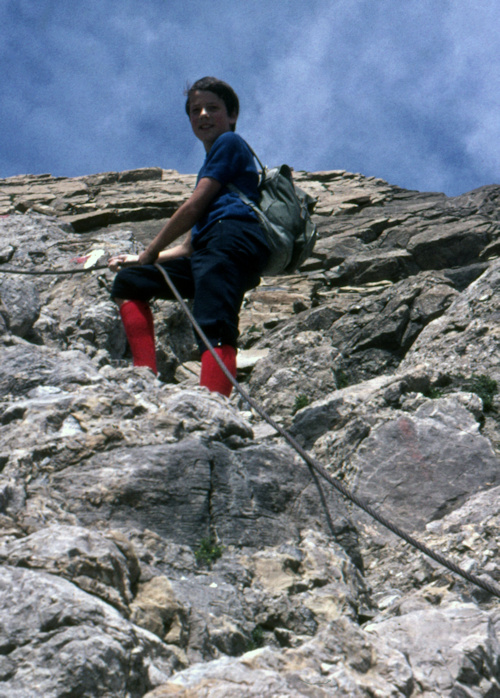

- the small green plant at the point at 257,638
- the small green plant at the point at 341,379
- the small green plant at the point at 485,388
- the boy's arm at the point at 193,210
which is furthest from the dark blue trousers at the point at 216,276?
the small green plant at the point at 341,379

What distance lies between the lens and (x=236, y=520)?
3.57 meters

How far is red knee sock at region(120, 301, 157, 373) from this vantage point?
4812 mm

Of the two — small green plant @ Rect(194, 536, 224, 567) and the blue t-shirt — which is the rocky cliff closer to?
small green plant @ Rect(194, 536, 224, 567)

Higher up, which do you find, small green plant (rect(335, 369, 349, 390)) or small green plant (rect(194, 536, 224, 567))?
small green plant (rect(335, 369, 349, 390))

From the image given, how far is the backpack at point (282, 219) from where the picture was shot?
4.80 meters

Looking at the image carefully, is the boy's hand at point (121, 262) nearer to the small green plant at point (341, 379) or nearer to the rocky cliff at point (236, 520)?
the rocky cliff at point (236, 520)

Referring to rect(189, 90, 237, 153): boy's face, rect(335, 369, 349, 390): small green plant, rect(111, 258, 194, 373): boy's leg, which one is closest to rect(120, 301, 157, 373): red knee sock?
rect(111, 258, 194, 373): boy's leg

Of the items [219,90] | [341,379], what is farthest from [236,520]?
[341,379]

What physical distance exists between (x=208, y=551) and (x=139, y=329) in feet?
6.29

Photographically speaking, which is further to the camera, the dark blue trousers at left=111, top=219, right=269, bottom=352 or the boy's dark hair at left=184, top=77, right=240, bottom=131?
the boy's dark hair at left=184, top=77, right=240, bottom=131

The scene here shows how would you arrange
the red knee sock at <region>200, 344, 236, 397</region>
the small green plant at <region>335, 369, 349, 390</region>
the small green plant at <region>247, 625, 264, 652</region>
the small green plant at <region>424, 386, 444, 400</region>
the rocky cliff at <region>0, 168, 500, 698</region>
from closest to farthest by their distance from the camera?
the rocky cliff at <region>0, 168, 500, 698</region> < the small green plant at <region>247, 625, 264, 652</region> < the red knee sock at <region>200, 344, 236, 397</region> < the small green plant at <region>424, 386, 444, 400</region> < the small green plant at <region>335, 369, 349, 390</region>

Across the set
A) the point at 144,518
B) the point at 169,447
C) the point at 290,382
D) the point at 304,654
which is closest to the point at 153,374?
the point at 169,447

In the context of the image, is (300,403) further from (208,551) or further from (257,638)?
(257,638)

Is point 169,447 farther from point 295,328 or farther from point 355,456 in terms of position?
point 295,328
